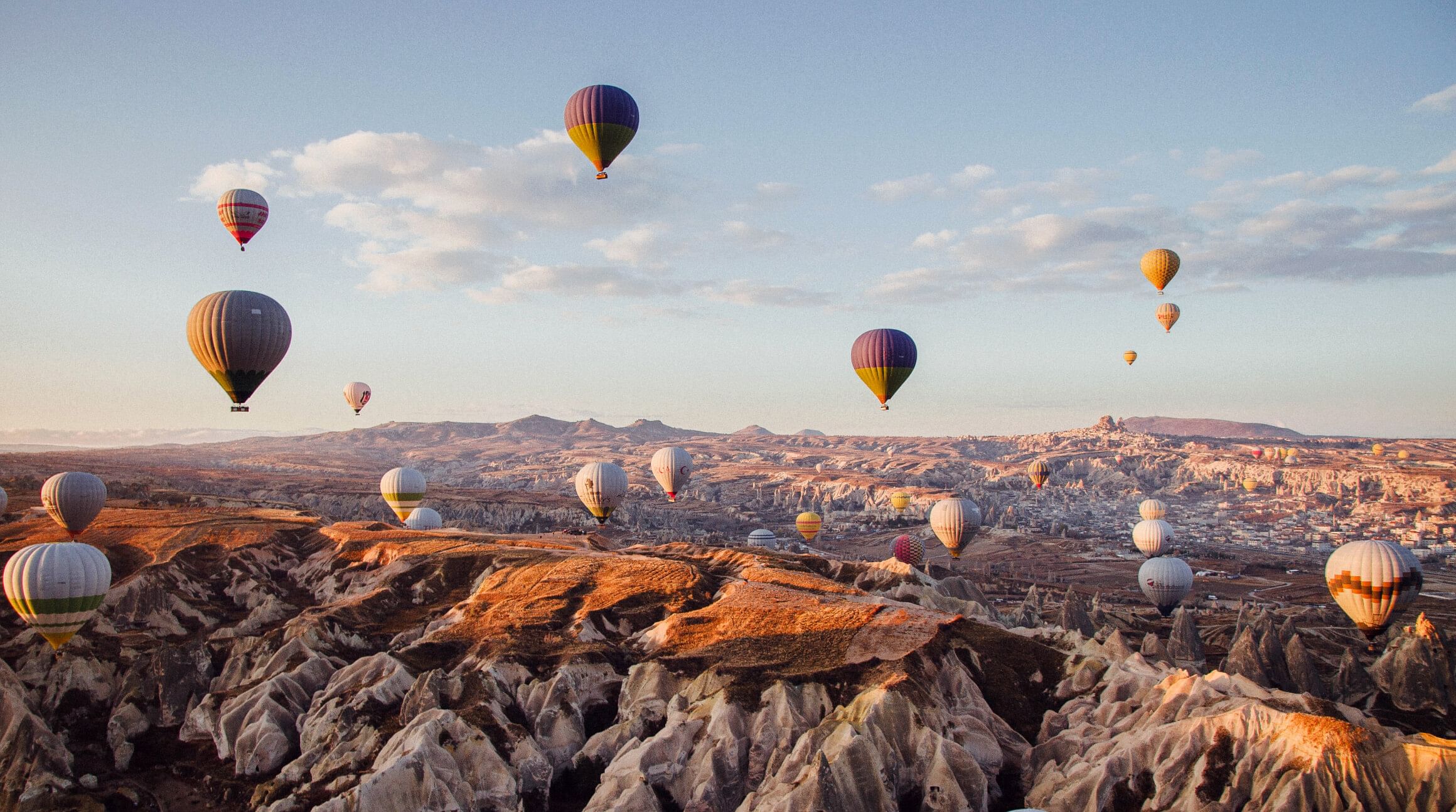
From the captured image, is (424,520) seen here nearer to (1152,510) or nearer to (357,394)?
(357,394)

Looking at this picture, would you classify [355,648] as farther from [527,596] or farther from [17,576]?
[17,576]

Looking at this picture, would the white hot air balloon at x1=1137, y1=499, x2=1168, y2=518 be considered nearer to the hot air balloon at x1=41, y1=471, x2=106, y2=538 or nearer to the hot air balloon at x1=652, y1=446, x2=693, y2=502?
the hot air balloon at x1=652, y1=446, x2=693, y2=502

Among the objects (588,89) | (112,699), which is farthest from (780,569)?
(112,699)

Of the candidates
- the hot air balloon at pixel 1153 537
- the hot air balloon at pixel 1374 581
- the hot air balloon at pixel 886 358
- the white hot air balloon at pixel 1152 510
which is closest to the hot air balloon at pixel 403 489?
the hot air balloon at pixel 886 358

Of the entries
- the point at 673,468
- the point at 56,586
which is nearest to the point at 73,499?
the point at 56,586

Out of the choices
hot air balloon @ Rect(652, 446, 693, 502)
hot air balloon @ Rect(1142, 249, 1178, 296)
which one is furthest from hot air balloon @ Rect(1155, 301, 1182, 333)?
hot air balloon @ Rect(652, 446, 693, 502)

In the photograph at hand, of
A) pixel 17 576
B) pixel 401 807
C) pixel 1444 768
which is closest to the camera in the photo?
pixel 1444 768

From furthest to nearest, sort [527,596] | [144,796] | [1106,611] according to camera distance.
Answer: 1. [1106,611]
2. [527,596]
3. [144,796]
